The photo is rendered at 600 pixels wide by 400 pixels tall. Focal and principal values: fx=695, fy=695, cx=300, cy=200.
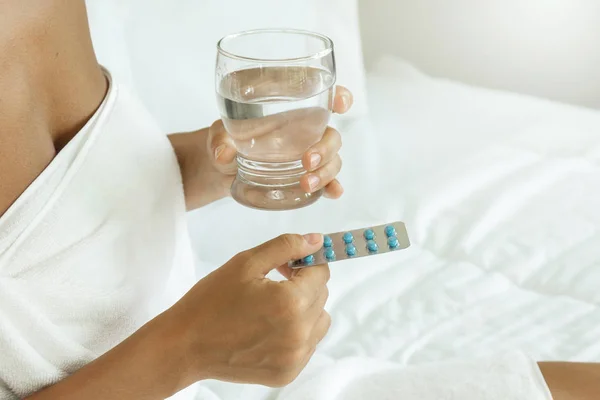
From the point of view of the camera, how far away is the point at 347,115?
61.2 inches

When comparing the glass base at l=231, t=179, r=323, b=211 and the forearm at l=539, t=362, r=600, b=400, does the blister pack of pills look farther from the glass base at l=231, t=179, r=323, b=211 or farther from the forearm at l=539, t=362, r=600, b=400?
the forearm at l=539, t=362, r=600, b=400

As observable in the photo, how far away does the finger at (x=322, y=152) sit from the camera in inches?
28.0

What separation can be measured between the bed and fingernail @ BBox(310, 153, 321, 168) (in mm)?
314

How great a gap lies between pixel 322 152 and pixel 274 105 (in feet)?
0.32

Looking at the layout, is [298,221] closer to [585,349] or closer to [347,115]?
[347,115]

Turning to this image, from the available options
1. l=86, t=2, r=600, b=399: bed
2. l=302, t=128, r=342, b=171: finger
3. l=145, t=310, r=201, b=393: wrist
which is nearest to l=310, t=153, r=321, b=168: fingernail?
l=302, t=128, r=342, b=171: finger

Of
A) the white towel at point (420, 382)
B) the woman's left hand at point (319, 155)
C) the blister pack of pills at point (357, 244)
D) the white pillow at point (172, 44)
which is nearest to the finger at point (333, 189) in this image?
the woman's left hand at point (319, 155)

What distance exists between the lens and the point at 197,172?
0.95 m

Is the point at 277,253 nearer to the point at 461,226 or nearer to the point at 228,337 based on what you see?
the point at 228,337

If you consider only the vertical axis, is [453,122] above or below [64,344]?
below

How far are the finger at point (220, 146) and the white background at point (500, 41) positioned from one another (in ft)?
3.94

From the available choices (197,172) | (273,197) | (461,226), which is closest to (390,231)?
(273,197)

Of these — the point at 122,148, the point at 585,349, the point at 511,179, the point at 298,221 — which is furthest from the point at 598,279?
the point at 122,148

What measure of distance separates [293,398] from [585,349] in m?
0.40
